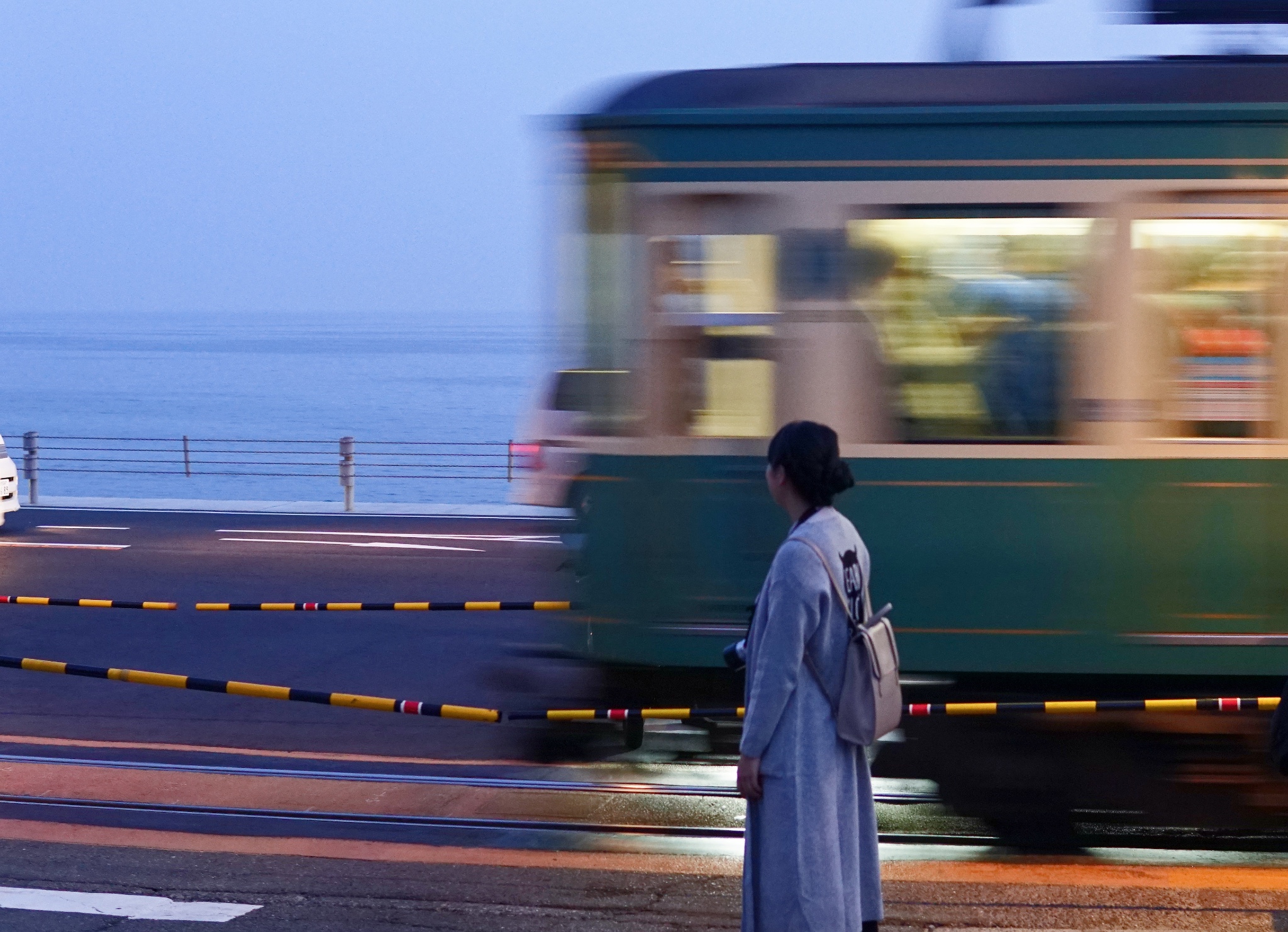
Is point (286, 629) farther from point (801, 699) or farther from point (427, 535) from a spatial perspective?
point (801, 699)

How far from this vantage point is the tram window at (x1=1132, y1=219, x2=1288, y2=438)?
18.3 feet

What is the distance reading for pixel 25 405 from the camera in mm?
88812

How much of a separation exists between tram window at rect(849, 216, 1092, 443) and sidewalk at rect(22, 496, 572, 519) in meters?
12.1

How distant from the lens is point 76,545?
49.8 ft

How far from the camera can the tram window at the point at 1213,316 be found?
5.57 m

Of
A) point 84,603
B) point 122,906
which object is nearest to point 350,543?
point 84,603

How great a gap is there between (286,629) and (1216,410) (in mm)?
7296

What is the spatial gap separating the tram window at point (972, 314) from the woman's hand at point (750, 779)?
7.66ft

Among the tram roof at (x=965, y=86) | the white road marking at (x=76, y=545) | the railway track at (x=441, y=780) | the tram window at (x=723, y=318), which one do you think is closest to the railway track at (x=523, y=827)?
the railway track at (x=441, y=780)

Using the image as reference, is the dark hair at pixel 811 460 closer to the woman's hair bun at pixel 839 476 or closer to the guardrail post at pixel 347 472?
the woman's hair bun at pixel 839 476

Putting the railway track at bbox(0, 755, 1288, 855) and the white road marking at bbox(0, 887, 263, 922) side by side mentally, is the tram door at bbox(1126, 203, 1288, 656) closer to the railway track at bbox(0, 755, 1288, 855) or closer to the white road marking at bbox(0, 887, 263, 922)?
the railway track at bbox(0, 755, 1288, 855)

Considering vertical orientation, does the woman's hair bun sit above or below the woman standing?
above

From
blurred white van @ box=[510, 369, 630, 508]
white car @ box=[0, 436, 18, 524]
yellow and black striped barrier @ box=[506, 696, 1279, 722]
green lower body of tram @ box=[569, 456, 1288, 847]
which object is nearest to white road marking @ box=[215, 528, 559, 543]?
white car @ box=[0, 436, 18, 524]

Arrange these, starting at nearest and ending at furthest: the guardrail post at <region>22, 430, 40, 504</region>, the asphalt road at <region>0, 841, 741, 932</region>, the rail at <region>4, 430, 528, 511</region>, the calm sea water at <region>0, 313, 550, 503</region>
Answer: the asphalt road at <region>0, 841, 741, 932</region>, the guardrail post at <region>22, 430, 40, 504</region>, the rail at <region>4, 430, 528, 511</region>, the calm sea water at <region>0, 313, 550, 503</region>
